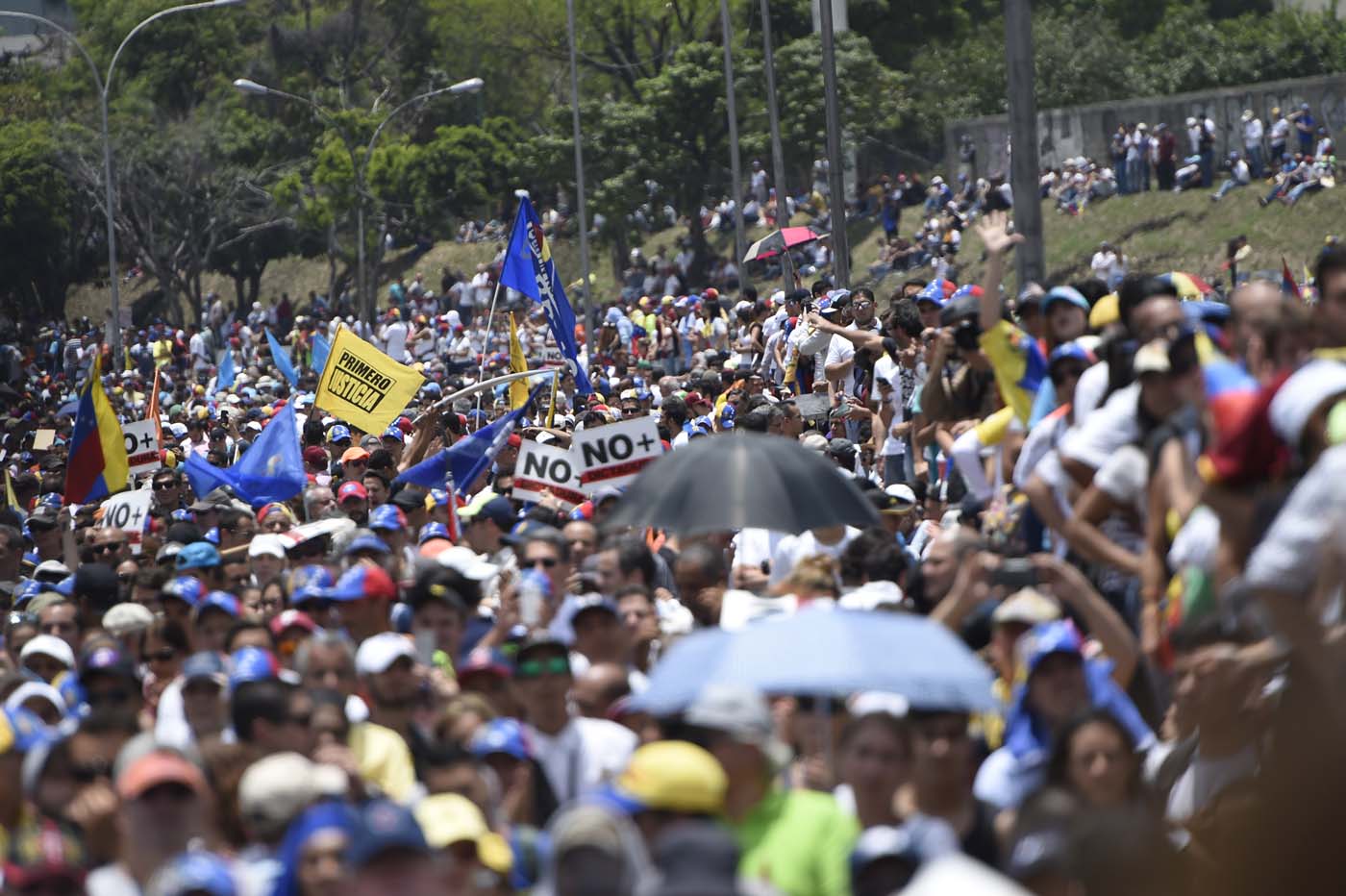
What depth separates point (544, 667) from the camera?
771cm

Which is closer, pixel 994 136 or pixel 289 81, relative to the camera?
pixel 994 136

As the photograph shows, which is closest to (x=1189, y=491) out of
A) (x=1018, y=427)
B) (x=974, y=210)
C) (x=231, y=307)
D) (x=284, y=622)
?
(x=1018, y=427)

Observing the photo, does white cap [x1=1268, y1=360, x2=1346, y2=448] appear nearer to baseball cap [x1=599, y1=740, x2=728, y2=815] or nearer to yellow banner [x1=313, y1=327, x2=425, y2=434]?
baseball cap [x1=599, y1=740, x2=728, y2=815]

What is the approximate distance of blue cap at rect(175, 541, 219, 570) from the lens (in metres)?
11.6

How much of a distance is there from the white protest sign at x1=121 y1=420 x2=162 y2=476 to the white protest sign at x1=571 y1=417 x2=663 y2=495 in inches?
280

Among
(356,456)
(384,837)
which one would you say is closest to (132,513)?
(356,456)

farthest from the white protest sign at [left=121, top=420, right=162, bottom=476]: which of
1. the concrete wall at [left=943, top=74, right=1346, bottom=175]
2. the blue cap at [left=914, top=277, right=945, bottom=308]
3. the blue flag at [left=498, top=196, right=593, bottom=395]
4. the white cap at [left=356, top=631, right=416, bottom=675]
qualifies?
the concrete wall at [left=943, top=74, right=1346, bottom=175]

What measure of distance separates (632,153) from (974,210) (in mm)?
11945

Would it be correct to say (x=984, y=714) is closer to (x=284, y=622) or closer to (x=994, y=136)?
(x=284, y=622)

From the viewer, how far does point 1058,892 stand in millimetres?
5672

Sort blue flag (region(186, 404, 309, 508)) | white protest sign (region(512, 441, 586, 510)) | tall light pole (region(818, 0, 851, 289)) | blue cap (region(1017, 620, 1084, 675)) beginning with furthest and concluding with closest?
tall light pole (region(818, 0, 851, 289))
blue flag (region(186, 404, 309, 508))
white protest sign (region(512, 441, 586, 510))
blue cap (region(1017, 620, 1084, 675))

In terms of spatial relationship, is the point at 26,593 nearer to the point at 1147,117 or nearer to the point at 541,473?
→ the point at 541,473

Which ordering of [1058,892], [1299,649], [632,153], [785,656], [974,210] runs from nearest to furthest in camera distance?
[1058,892], [1299,649], [785,656], [974,210], [632,153]

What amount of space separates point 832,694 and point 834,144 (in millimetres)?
16630
